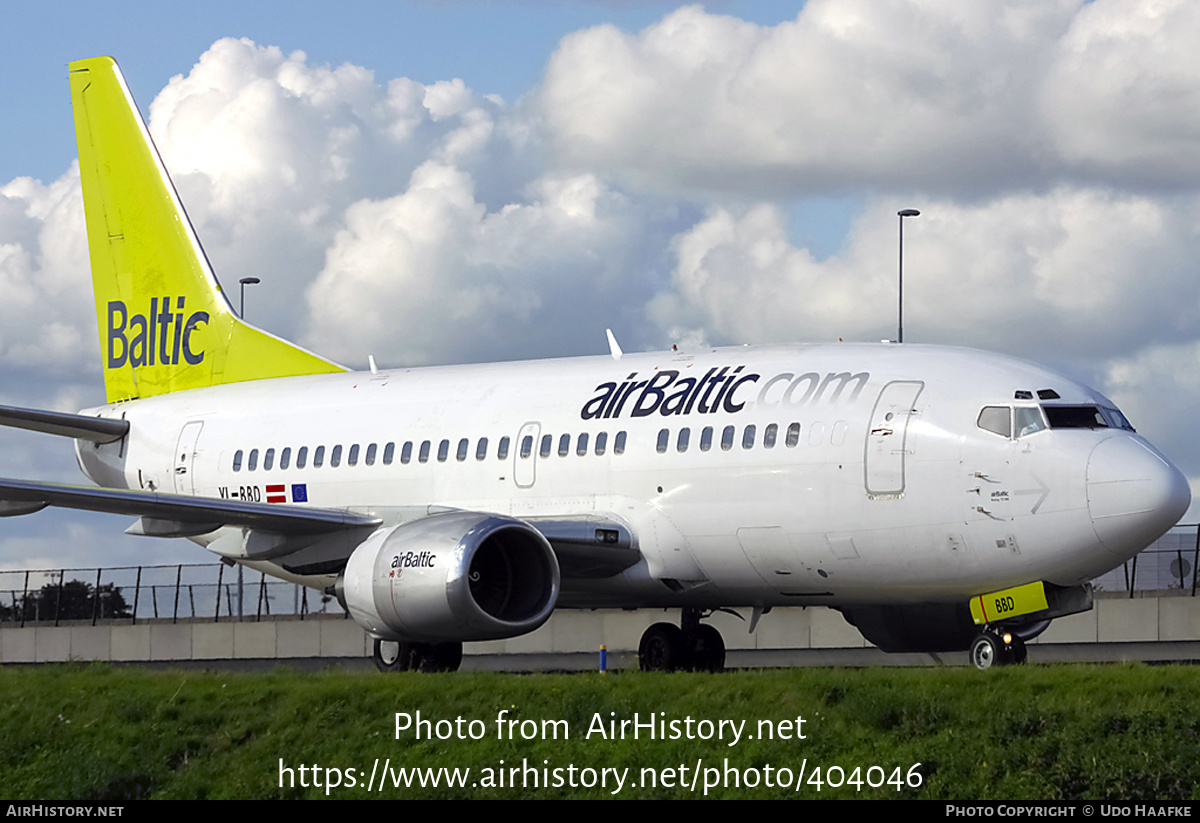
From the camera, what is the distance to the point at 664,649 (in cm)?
2412

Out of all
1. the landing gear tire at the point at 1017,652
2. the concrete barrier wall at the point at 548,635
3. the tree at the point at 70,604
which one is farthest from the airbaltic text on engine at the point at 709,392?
the tree at the point at 70,604

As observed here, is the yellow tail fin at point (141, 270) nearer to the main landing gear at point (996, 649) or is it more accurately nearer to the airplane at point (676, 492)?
the airplane at point (676, 492)

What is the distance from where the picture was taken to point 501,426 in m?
23.1

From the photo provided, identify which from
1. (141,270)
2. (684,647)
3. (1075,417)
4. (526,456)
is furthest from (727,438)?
(141,270)

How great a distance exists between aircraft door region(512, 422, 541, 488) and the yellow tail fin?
8208 millimetres

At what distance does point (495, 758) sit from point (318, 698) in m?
2.46

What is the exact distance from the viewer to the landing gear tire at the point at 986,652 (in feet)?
60.3

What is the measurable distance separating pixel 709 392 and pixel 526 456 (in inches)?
116

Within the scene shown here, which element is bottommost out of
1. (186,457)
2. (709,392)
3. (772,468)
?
(772,468)

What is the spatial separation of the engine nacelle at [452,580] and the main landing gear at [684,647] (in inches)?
162

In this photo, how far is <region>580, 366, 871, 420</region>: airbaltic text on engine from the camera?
20.0 metres

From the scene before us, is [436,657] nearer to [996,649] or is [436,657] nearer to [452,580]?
[452,580]

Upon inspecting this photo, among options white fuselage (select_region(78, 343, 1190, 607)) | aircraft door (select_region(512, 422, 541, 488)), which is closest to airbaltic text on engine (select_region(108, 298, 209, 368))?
white fuselage (select_region(78, 343, 1190, 607))

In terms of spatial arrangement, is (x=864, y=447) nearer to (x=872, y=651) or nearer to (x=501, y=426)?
(x=501, y=426)
